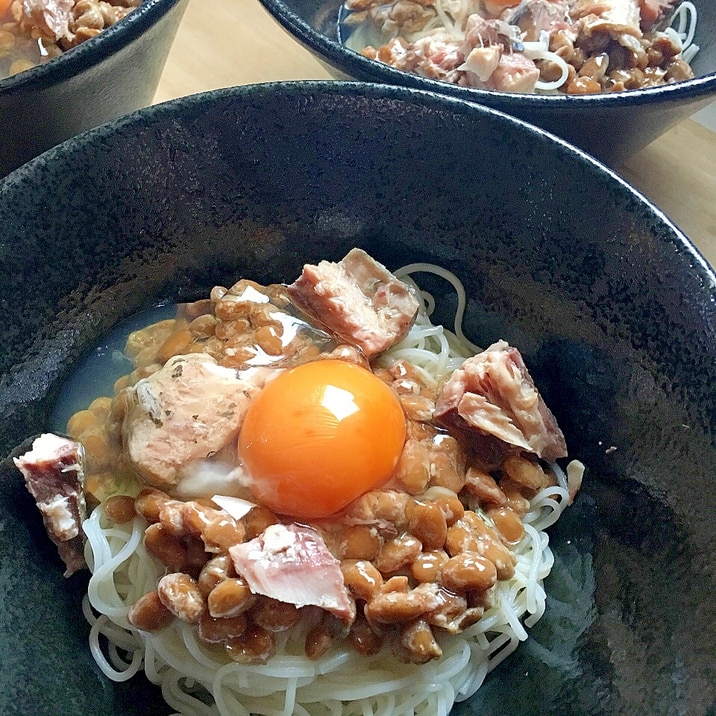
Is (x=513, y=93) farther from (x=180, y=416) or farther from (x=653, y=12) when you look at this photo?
(x=180, y=416)

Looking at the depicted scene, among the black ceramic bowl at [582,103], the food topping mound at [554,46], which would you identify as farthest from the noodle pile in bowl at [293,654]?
the food topping mound at [554,46]

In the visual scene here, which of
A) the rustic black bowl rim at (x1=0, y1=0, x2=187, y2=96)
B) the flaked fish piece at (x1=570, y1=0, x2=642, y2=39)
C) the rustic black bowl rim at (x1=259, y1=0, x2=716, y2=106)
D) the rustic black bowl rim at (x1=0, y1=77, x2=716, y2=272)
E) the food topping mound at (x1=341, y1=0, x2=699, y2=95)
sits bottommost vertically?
the food topping mound at (x1=341, y1=0, x2=699, y2=95)

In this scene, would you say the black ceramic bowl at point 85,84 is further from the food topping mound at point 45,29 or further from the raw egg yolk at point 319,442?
the raw egg yolk at point 319,442

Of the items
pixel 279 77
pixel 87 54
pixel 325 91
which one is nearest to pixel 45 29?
pixel 87 54

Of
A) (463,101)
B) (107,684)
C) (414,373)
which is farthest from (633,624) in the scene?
(463,101)

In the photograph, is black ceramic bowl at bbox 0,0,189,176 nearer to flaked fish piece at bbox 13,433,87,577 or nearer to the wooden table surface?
the wooden table surface

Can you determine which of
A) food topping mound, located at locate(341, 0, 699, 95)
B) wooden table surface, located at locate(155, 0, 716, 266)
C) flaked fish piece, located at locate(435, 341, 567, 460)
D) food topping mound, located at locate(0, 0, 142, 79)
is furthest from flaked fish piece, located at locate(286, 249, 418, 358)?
food topping mound, located at locate(0, 0, 142, 79)
